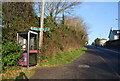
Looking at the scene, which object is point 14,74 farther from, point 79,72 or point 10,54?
point 79,72

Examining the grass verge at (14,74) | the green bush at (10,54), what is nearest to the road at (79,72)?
the grass verge at (14,74)

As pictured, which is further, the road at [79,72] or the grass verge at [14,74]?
the road at [79,72]

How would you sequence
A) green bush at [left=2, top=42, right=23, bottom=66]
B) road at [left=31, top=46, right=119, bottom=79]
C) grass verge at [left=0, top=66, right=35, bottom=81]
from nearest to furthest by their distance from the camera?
grass verge at [left=0, top=66, right=35, bottom=81] → road at [left=31, top=46, right=119, bottom=79] → green bush at [left=2, top=42, right=23, bottom=66]

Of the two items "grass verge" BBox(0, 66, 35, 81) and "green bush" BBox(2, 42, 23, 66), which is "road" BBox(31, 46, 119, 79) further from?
"green bush" BBox(2, 42, 23, 66)

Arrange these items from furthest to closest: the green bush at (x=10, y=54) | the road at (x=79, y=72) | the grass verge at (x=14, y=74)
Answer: the green bush at (x=10, y=54) < the road at (x=79, y=72) < the grass verge at (x=14, y=74)

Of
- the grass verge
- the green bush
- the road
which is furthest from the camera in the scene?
the green bush

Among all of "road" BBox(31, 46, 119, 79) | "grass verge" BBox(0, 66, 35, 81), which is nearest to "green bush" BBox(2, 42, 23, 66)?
"grass verge" BBox(0, 66, 35, 81)

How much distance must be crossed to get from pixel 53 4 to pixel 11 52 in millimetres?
17584

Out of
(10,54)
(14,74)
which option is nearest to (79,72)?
(14,74)

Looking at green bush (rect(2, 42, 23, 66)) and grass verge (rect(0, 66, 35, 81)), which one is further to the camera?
green bush (rect(2, 42, 23, 66))

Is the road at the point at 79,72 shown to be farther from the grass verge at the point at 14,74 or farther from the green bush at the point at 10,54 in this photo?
the green bush at the point at 10,54

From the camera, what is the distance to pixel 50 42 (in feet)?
35.5

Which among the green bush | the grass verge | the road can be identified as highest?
the green bush

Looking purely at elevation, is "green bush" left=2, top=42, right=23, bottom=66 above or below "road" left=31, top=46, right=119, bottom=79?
above
